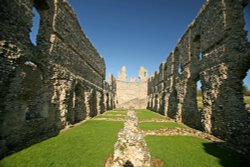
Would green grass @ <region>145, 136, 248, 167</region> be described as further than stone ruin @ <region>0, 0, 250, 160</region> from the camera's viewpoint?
No

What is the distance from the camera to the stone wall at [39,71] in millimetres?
5371

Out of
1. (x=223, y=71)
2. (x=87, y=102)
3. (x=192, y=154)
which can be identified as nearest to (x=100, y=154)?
(x=192, y=154)

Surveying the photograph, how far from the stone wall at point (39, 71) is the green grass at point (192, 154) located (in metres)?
5.31

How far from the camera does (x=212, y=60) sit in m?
8.84

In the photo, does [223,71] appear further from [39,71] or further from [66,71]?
[39,71]

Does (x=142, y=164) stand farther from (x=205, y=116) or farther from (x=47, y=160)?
(x=205, y=116)

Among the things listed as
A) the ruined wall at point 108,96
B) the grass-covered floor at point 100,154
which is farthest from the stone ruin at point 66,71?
the ruined wall at point 108,96

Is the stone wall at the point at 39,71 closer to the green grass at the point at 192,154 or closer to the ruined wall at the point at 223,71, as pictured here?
the green grass at the point at 192,154

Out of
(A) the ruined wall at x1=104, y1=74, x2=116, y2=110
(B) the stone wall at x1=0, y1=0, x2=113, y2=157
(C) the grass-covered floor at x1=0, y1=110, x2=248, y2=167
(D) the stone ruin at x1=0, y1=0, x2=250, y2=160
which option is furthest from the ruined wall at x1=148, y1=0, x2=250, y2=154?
(A) the ruined wall at x1=104, y1=74, x2=116, y2=110

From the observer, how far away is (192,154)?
17.2 feet

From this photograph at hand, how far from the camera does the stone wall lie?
5.37m

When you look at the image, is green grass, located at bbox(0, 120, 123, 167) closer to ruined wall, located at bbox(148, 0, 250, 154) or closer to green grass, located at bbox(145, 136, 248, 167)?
green grass, located at bbox(145, 136, 248, 167)

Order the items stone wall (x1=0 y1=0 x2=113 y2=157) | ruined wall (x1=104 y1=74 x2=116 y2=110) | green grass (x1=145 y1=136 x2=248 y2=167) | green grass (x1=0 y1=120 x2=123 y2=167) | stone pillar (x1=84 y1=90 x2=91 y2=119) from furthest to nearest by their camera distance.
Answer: ruined wall (x1=104 y1=74 x2=116 y2=110) → stone pillar (x1=84 y1=90 x2=91 y2=119) → stone wall (x1=0 y1=0 x2=113 y2=157) → green grass (x1=145 y1=136 x2=248 y2=167) → green grass (x1=0 y1=120 x2=123 y2=167)

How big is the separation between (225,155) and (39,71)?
937cm
